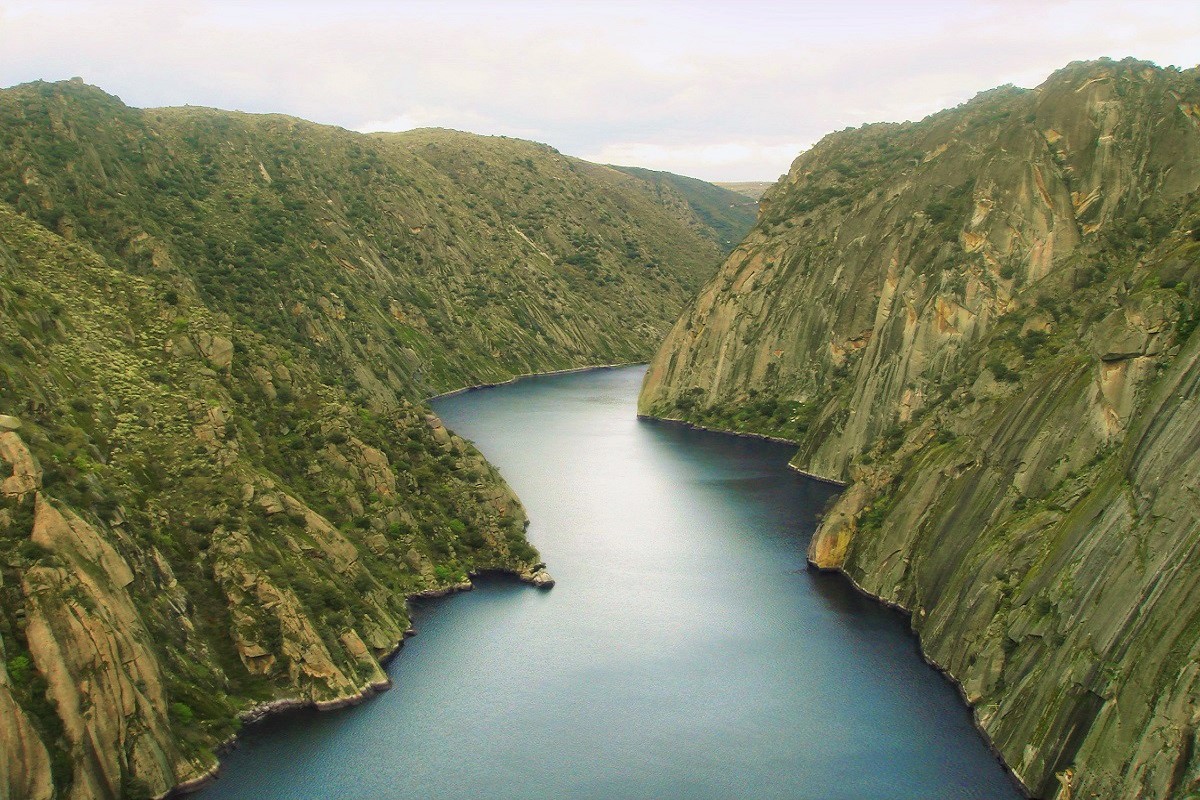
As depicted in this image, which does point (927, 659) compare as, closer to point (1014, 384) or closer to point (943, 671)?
point (943, 671)

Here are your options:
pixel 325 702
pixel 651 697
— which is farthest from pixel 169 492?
pixel 651 697

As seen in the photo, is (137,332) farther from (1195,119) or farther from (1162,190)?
(1195,119)

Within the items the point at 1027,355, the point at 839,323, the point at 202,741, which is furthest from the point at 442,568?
the point at 839,323

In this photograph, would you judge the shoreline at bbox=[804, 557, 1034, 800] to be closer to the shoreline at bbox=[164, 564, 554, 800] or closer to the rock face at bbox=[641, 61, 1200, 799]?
the rock face at bbox=[641, 61, 1200, 799]

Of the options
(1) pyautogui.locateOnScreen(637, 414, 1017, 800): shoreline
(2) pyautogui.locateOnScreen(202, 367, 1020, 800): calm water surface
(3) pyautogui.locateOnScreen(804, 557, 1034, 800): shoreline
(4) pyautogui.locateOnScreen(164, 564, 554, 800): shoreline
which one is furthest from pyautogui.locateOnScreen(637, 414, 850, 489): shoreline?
(4) pyautogui.locateOnScreen(164, 564, 554, 800): shoreline

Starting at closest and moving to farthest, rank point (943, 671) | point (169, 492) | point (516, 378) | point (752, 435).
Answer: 1. point (943, 671)
2. point (169, 492)
3. point (752, 435)
4. point (516, 378)
